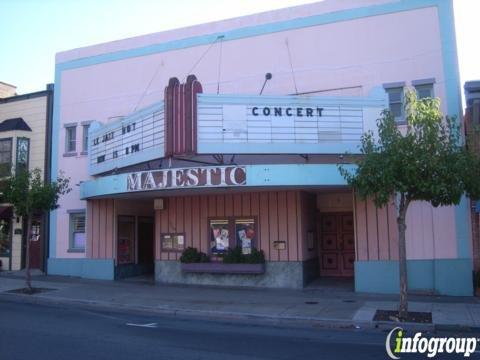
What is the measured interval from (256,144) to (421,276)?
620 cm

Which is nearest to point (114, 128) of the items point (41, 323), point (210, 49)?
point (210, 49)

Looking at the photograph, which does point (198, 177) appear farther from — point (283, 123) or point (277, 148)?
point (283, 123)

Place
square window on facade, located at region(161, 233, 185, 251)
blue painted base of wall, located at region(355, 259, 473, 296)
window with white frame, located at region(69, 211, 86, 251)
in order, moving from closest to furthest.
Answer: blue painted base of wall, located at region(355, 259, 473, 296), square window on facade, located at region(161, 233, 185, 251), window with white frame, located at region(69, 211, 86, 251)

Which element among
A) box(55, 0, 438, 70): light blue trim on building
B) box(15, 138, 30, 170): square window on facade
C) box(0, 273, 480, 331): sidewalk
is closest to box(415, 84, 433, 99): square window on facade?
box(55, 0, 438, 70): light blue trim on building

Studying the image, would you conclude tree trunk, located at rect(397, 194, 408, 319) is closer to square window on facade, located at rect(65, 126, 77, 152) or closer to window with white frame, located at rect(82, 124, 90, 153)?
window with white frame, located at rect(82, 124, 90, 153)

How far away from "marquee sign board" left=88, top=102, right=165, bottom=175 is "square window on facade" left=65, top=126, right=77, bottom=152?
6.78 ft

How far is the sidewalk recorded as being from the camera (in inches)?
455

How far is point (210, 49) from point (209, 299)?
900 cm

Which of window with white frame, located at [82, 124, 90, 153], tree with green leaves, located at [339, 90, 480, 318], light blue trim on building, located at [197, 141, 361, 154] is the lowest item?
tree with green leaves, located at [339, 90, 480, 318]

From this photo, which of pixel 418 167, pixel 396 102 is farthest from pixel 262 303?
pixel 396 102

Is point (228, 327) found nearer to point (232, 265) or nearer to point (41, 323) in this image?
point (41, 323)

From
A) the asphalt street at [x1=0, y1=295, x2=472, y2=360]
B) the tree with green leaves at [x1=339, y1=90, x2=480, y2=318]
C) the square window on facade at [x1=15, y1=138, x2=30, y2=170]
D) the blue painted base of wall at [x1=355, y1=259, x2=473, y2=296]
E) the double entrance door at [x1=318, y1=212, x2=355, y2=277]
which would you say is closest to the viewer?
the asphalt street at [x1=0, y1=295, x2=472, y2=360]

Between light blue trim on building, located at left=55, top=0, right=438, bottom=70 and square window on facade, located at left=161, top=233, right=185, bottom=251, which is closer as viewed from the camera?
light blue trim on building, located at left=55, top=0, right=438, bottom=70

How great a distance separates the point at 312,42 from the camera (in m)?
17.4
